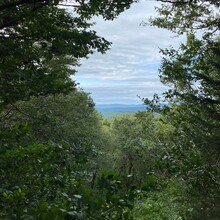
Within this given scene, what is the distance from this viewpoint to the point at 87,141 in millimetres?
3141

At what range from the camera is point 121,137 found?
42.2 meters

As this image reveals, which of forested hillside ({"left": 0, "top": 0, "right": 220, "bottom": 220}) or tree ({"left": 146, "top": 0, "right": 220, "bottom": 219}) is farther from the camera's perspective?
tree ({"left": 146, "top": 0, "right": 220, "bottom": 219})

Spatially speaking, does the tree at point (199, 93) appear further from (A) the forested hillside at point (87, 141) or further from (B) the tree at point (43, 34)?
(B) the tree at point (43, 34)

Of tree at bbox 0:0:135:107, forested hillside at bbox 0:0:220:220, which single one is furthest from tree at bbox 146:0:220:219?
tree at bbox 0:0:135:107

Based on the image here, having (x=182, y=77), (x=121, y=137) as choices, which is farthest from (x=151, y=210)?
(x=121, y=137)

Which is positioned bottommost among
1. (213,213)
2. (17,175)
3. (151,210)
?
(151,210)

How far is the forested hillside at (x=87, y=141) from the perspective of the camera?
6.08ft

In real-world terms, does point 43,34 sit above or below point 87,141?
above

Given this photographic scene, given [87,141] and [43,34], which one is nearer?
[87,141]

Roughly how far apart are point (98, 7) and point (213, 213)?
547 centimetres

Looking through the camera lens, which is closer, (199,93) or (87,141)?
(87,141)

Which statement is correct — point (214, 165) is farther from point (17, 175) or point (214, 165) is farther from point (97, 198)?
point (97, 198)

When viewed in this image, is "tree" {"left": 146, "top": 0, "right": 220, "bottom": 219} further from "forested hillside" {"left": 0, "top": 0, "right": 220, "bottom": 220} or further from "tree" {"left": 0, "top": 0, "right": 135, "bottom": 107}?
"tree" {"left": 0, "top": 0, "right": 135, "bottom": 107}

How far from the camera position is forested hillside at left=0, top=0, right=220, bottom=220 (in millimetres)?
1854
